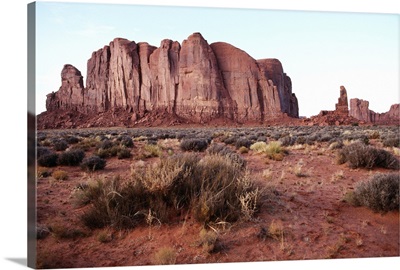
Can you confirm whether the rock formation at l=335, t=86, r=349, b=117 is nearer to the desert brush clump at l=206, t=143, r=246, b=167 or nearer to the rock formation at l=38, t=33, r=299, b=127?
the rock formation at l=38, t=33, r=299, b=127

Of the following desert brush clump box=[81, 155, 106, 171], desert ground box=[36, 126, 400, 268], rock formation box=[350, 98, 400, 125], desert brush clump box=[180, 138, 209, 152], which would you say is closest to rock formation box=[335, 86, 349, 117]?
rock formation box=[350, 98, 400, 125]

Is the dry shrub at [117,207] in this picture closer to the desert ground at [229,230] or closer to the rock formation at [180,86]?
the desert ground at [229,230]

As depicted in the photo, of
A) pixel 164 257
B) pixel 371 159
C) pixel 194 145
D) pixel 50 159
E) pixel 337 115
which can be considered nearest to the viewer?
pixel 164 257

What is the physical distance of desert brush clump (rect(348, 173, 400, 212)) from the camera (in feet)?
20.0

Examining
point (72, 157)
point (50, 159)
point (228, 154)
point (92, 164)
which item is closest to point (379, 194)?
point (228, 154)

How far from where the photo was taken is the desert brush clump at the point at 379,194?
609 cm

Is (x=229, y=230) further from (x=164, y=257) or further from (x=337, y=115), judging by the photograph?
(x=337, y=115)

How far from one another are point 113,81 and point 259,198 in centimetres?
1165

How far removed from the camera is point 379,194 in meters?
6.09

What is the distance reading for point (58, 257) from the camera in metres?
4.86

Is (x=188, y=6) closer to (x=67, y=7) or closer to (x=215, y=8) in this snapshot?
(x=215, y=8)

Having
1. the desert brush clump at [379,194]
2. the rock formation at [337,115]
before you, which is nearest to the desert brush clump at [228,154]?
the desert brush clump at [379,194]

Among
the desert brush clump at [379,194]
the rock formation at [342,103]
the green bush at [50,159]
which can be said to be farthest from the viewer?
the rock formation at [342,103]

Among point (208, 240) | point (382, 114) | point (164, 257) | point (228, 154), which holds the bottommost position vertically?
point (164, 257)
